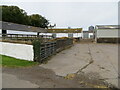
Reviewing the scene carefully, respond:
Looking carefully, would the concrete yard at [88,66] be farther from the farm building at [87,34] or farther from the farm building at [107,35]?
the farm building at [87,34]

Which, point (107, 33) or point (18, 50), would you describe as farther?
point (107, 33)

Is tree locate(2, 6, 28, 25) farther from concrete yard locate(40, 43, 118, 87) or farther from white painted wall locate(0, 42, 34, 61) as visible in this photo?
concrete yard locate(40, 43, 118, 87)

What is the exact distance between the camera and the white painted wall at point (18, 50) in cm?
995

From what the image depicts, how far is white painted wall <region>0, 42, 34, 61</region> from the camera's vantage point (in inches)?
392

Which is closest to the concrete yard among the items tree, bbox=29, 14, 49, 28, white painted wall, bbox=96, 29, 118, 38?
white painted wall, bbox=96, 29, 118, 38

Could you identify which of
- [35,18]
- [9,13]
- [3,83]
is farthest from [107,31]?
[35,18]

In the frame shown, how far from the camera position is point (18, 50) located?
36.2ft

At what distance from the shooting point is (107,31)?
36.5 m

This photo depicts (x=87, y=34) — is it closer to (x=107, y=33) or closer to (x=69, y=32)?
(x=69, y=32)

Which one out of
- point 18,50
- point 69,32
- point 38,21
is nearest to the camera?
point 18,50

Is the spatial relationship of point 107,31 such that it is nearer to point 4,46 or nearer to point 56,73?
point 4,46

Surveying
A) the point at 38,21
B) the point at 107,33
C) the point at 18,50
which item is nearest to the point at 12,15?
the point at 38,21

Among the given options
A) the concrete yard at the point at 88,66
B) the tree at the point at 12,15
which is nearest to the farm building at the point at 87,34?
the tree at the point at 12,15

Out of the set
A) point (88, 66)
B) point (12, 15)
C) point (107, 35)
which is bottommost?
point (88, 66)
